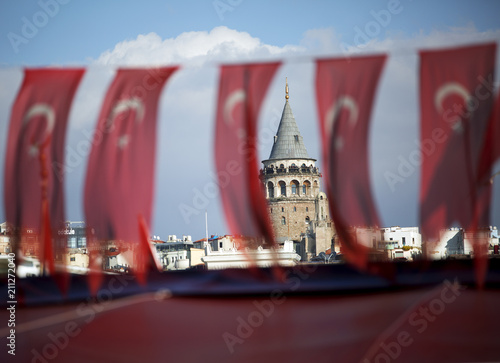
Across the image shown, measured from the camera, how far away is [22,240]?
9.28 m

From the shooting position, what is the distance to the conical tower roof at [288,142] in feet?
328

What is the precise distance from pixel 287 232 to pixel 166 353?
93352mm

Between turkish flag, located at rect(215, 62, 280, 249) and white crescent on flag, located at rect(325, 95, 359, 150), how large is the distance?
81cm

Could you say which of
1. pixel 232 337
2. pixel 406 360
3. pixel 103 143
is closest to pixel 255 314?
pixel 232 337

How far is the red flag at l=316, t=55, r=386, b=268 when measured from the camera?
9.07 m

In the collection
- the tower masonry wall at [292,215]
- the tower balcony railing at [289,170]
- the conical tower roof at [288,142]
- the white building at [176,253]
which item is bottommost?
the white building at [176,253]

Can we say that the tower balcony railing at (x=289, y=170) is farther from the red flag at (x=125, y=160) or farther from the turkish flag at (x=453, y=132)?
the turkish flag at (x=453, y=132)

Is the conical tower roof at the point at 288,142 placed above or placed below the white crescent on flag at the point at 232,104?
above

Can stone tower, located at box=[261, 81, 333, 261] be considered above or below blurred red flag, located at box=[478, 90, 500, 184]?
above

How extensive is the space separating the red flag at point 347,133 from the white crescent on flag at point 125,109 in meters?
2.10

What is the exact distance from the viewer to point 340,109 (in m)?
9.24

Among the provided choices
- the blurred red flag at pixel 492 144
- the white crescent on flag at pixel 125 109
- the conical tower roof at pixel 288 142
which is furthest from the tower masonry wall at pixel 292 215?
the blurred red flag at pixel 492 144

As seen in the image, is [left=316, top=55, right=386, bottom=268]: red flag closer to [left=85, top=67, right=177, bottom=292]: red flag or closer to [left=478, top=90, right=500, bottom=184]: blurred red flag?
[left=478, top=90, right=500, bottom=184]: blurred red flag

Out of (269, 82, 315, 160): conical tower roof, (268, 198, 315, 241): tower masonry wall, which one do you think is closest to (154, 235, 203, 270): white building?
(268, 198, 315, 241): tower masonry wall
